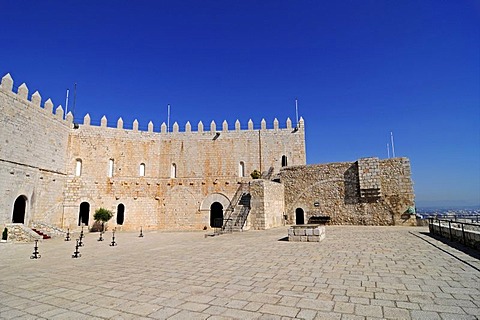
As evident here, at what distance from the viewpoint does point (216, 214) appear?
2292cm

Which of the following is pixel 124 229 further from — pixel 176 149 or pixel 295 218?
pixel 295 218

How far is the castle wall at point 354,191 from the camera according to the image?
17.2 meters

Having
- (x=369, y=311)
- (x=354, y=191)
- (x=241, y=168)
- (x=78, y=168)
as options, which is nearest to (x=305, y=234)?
(x=369, y=311)

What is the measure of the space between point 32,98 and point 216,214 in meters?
14.7

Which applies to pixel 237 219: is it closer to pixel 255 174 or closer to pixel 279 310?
pixel 255 174

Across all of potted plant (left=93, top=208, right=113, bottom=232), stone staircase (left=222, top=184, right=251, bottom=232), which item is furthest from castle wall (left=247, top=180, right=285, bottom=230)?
potted plant (left=93, top=208, right=113, bottom=232)

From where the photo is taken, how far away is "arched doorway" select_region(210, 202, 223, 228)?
71.8ft

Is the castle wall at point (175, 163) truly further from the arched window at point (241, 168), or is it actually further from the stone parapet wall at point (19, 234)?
the stone parapet wall at point (19, 234)

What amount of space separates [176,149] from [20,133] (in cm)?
1036

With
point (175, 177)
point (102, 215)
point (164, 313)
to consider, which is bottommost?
point (164, 313)

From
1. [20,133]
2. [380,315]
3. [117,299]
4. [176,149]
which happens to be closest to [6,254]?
[117,299]

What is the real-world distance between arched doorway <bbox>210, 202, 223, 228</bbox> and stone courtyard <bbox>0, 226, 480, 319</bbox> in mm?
14558

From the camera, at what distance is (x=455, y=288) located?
13.8 ft

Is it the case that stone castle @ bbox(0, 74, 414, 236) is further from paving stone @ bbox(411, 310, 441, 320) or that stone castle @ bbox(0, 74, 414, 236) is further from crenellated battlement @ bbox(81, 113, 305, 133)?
paving stone @ bbox(411, 310, 441, 320)
